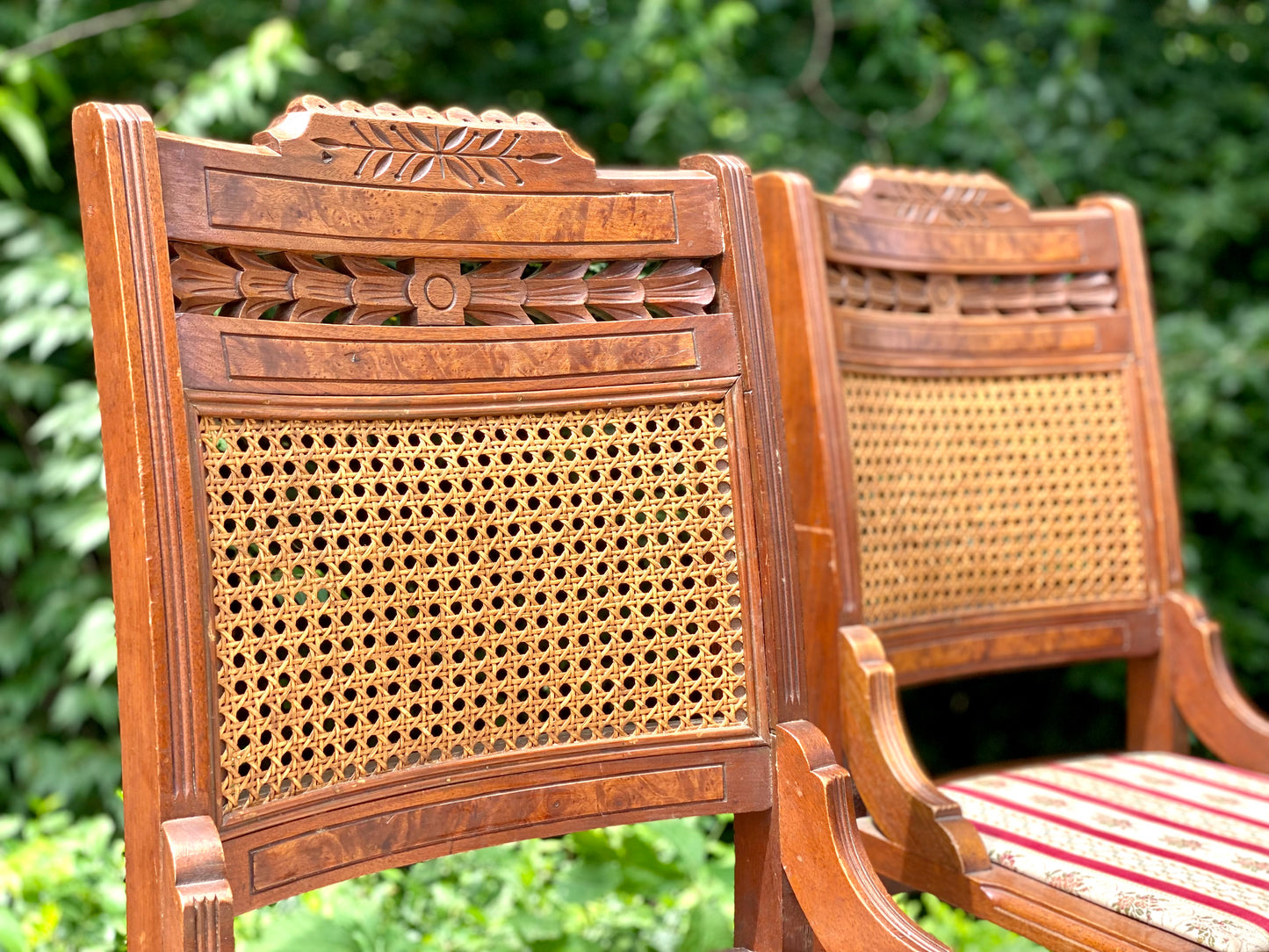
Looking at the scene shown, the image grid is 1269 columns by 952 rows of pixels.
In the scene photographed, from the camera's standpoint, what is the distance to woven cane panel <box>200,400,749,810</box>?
1040 mm

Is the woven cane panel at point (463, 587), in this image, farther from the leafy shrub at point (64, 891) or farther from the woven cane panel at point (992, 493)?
the leafy shrub at point (64, 891)

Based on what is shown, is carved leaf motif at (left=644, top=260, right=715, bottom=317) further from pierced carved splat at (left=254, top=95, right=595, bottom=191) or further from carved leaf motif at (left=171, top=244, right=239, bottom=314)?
carved leaf motif at (left=171, top=244, right=239, bottom=314)

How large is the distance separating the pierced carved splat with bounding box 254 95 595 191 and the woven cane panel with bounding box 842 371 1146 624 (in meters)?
0.57

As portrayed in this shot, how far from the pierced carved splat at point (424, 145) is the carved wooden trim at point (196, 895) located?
546 mm

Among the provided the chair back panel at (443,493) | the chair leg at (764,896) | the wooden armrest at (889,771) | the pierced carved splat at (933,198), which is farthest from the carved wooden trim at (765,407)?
the pierced carved splat at (933,198)

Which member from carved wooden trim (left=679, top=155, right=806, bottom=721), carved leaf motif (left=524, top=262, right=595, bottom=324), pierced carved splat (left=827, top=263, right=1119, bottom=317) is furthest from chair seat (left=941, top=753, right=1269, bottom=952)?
carved leaf motif (left=524, top=262, right=595, bottom=324)

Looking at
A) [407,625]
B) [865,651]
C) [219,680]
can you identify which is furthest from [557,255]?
[865,651]

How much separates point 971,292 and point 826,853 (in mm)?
906

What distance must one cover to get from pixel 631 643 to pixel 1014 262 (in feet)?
2.93

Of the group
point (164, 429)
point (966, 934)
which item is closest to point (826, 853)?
point (164, 429)

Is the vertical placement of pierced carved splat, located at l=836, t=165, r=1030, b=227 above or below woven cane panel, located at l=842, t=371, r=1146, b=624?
above

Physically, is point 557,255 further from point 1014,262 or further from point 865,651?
point 1014,262

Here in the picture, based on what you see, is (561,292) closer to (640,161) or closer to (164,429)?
(164,429)

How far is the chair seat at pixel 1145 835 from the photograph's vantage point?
1201 millimetres
